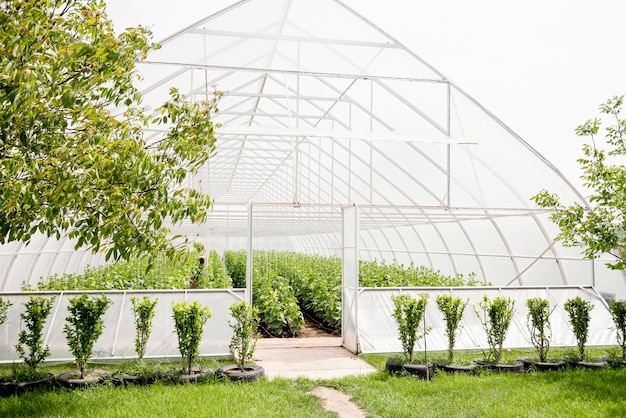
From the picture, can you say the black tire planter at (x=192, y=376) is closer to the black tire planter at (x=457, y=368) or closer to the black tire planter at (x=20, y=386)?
the black tire planter at (x=20, y=386)

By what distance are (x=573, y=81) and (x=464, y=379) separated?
1684cm

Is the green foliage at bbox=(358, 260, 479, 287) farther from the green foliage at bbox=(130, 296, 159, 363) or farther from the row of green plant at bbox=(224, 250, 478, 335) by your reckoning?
the green foliage at bbox=(130, 296, 159, 363)

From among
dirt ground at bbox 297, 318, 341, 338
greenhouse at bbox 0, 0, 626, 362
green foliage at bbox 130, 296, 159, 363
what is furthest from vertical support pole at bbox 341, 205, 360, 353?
green foliage at bbox 130, 296, 159, 363

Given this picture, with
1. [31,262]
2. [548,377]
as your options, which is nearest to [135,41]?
[548,377]

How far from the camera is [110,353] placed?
8.14 meters

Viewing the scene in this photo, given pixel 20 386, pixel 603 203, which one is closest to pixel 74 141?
pixel 20 386

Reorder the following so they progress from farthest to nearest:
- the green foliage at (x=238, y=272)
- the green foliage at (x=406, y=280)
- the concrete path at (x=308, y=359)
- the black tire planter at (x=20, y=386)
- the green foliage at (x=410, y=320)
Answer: the green foliage at (x=238, y=272) < the green foliage at (x=406, y=280) < the concrete path at (x=308, y=359) < the green foliage at (x=410, y=320) < the black tire planter at (x=20, y=386)

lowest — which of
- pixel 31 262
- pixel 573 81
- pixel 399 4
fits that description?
pixel 31 262

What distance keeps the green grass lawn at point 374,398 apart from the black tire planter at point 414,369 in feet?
0.41

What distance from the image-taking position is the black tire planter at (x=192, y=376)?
22.4ft

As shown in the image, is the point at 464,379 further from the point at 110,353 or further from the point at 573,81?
the point at 573,81

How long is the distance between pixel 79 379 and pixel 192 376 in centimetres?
142

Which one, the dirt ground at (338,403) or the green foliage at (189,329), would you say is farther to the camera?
the green foliage at (189,329)

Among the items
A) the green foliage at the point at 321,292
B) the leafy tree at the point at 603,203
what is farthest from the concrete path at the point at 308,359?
the leafy tree at the point at 603,203
